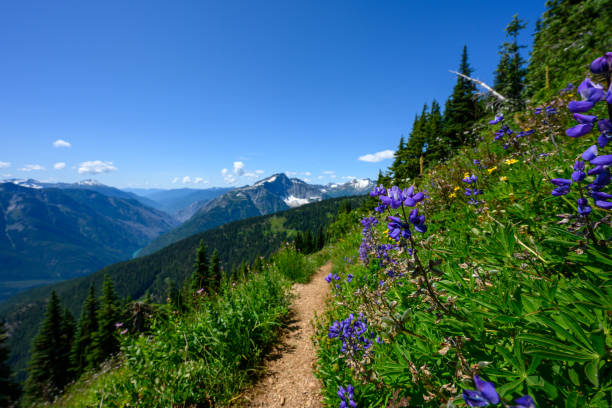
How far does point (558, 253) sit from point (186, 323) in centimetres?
510

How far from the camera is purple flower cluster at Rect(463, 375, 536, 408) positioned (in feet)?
2.39

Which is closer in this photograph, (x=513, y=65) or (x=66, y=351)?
(x=513, y=65)

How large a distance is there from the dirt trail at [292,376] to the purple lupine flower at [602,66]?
4061 millimetres

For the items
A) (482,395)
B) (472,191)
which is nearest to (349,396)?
(482,395)

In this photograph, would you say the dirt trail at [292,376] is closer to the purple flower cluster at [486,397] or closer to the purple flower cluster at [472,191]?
the purple flower cluster at [486,397]

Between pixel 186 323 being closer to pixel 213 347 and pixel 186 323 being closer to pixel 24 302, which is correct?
pixel 213 347

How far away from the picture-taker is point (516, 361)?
1.09 m

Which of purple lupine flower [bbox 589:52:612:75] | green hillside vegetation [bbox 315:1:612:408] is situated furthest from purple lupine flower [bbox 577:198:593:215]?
purple lupine flower [bbox 589:52:612:75]

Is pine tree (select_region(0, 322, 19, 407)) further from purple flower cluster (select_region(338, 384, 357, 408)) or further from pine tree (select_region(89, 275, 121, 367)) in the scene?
purple flower cluster (select_region(338, 384, 357, 408))

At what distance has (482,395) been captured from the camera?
79cm

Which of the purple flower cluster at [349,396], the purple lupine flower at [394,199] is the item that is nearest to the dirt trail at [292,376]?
the purple flower cluster at [349,396]

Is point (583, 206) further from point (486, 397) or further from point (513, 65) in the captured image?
point (513, 65)

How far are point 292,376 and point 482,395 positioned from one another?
150 inches

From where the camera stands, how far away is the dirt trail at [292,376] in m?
3.32
